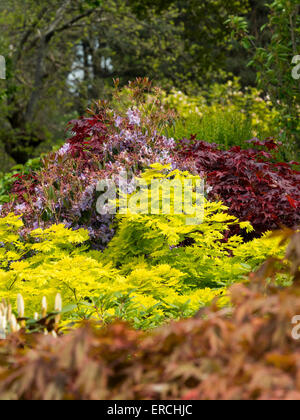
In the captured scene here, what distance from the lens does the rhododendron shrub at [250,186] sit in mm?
4676

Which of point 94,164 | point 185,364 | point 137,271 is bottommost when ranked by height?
point 185,364

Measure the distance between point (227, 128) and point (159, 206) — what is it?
4.20m

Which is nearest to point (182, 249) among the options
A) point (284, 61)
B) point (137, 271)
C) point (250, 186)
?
point (137, 271)

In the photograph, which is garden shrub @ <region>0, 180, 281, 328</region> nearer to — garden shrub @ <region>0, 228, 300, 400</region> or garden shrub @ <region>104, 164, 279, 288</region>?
garden shrub @ <region>104, 164, 279, 288</region>

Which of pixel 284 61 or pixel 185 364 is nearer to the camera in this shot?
pixel 185 364

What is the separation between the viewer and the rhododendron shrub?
4676mm

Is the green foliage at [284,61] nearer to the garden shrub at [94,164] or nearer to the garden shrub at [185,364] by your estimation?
the garden shrub at [94,164]

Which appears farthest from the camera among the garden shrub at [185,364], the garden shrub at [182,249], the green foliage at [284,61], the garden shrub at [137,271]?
the green foliage at [284,61]

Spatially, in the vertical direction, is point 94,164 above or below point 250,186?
above

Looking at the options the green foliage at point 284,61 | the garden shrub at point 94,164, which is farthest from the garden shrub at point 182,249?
the green foliage at point 284,61

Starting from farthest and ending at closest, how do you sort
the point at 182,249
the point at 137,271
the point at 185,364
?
the point at 182,249 < the point at 137,271 < the point at 185,364

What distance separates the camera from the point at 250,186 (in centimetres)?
492

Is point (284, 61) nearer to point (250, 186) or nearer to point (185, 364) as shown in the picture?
point (250, 186)
